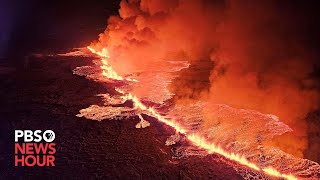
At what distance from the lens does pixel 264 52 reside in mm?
11648

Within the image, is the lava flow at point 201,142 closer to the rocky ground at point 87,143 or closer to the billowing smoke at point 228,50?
the rocky ground at point 87,143

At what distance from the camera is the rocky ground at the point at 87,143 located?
4.76m

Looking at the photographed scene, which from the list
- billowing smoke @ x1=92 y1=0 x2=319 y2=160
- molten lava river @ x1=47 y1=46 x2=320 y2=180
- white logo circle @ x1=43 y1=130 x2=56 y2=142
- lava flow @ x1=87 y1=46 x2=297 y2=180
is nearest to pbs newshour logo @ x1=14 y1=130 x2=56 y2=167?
white logo circle @ x1=43 y1=130 x2=56 y2=142

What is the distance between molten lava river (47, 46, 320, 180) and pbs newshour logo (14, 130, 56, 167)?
3.62ft

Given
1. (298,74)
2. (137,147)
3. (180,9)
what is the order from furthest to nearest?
(180,9) < (298,74) < (137,147)

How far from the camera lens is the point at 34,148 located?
5.40 meters

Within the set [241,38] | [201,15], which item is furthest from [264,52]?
[201,15]

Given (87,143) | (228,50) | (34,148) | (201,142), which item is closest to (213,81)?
(228,50)

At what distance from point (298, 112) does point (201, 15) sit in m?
7.68

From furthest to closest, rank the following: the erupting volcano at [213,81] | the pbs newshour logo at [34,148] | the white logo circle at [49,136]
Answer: the white logo circle at [49,136] → the erupting volcano at [213,81] → the pbs newshour logo at [34,148]

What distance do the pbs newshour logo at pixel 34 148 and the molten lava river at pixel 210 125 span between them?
1.10 m

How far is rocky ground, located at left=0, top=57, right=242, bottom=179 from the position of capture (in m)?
4.76

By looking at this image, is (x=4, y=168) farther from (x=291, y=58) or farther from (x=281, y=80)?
(x=291, y=58)

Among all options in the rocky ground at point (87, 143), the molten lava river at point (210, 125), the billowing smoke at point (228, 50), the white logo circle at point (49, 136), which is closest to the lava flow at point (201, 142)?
the molten lava river at point (210, 125)
